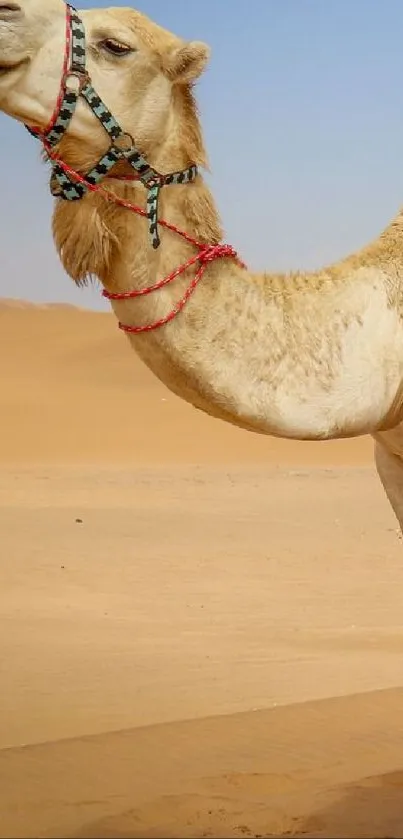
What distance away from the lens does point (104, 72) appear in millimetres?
3375

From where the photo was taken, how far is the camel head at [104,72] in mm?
3248

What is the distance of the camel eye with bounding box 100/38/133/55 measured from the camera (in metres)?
3.37

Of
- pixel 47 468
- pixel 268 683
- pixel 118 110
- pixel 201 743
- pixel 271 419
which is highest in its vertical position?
pixel 118 110

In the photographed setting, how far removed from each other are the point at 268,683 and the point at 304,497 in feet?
30.0

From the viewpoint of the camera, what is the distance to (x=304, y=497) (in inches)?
631

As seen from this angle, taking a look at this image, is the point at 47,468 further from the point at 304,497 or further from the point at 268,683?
the point at 268,683

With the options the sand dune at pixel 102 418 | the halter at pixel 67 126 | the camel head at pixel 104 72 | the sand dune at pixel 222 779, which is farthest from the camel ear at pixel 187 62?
the sand dune at pixel 102 418

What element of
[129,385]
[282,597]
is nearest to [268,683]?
[282,597]

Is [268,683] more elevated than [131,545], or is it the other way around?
[268,683]

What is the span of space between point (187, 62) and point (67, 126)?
14.3 inches

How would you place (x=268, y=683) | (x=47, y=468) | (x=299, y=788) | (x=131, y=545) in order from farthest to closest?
(x=47, y=468)
(x=131, y=545)
(x=268, y=683)
(x=299, y=788)

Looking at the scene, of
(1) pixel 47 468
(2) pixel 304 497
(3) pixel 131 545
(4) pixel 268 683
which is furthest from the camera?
(1) pixel 47 468

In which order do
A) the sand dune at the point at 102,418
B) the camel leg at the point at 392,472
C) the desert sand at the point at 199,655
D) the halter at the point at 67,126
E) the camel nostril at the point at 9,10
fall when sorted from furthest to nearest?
the sand dune at the point at 102,418 → the desert sand at the point at 199,655 → the camel leg at the point at 392,472 → the halter at the point at 67,126 → the camel nostril at the point at 9,10

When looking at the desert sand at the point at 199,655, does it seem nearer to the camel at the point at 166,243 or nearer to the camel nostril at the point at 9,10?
the camel at the point at 166,243
